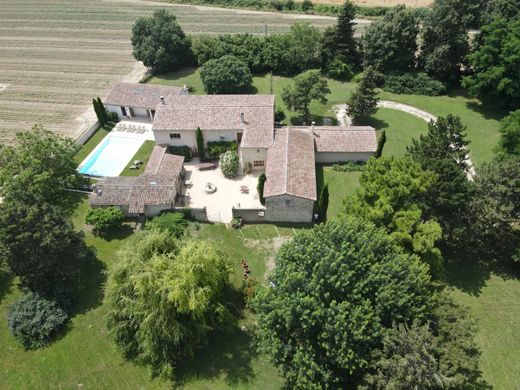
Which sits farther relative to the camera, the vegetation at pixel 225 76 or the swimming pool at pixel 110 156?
the vegetation at pixel 225 76

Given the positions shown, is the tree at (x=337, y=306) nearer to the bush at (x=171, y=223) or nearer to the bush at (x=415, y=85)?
the bush at (x=171, y=223)

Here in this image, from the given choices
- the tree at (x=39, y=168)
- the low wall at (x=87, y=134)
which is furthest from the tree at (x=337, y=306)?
the low wall at (x=87, y=134)

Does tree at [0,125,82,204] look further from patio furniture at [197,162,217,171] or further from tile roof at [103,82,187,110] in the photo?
tile roof at [103,82,187,110]

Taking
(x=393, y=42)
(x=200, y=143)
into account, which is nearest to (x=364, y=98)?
(x=393, y=42)

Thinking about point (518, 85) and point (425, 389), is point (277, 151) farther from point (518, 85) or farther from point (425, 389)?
point (518, 85)

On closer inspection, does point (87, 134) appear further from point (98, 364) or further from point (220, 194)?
point (98, 364)
